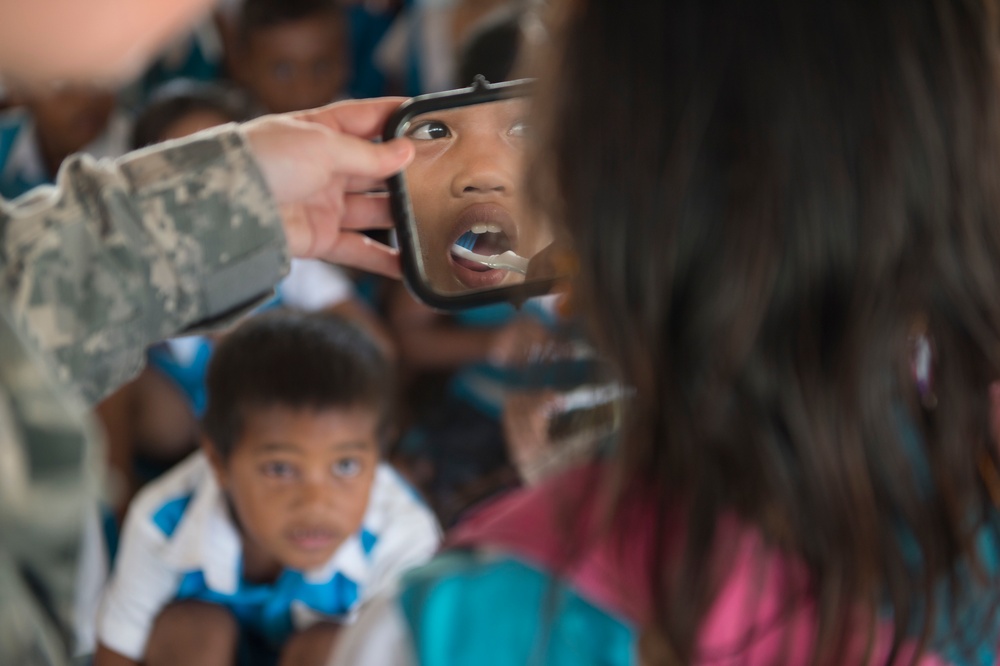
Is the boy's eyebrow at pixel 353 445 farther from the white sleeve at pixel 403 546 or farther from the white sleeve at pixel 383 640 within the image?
the white sleeve at pixel 383 640

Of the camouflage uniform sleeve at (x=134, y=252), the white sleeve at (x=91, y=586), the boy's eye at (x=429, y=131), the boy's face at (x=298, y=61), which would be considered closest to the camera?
the camouflage uniform sleeve at (x=134, y=252)

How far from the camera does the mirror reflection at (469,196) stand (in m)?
0.58

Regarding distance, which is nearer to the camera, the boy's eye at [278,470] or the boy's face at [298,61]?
the boy's eye at [278,470]

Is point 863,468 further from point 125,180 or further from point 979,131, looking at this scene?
point 125,180

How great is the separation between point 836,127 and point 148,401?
1131 millimetres

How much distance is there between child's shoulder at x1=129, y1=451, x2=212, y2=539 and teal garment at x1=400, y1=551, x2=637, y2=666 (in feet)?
2.10

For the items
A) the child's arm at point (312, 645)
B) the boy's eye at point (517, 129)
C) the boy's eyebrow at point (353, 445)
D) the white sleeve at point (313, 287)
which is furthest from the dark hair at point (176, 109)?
the boy's eye at point (517, 129)

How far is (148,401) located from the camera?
1358 mm

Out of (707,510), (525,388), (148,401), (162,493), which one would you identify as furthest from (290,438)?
(707,510)

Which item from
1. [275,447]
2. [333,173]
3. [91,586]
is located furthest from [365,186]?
[91,586]

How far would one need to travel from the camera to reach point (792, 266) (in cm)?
41

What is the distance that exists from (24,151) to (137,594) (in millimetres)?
886

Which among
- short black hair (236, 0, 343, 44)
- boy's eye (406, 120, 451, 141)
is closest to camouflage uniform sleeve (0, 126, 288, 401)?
boy's eye (406, 120, 451, 141)

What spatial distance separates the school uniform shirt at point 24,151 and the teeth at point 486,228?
3.69 ft
